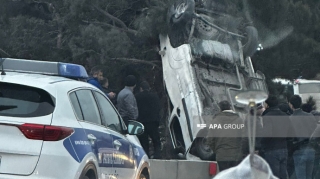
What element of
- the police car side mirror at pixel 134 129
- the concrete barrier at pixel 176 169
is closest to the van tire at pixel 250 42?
the concrete barrier at pixel 176 169

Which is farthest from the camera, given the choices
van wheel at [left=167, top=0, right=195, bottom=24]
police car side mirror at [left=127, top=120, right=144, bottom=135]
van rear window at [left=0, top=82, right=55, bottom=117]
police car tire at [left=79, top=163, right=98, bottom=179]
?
van wheel at [left=167, top=0, right=195, bottom=24]

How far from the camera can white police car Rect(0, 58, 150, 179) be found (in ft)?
19.3

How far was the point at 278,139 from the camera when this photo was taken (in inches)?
415

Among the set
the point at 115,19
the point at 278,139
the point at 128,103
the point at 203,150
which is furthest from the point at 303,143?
the point at 115,19

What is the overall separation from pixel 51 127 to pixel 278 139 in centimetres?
519

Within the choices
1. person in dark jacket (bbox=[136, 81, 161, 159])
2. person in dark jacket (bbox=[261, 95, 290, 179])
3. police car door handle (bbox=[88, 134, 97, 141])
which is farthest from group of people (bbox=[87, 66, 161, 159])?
police car door handle (bbox=[88, 134, 97, 141])

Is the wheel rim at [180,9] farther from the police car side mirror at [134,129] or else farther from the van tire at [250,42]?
the police car side mirror at [134,129]

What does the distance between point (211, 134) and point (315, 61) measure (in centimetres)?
612

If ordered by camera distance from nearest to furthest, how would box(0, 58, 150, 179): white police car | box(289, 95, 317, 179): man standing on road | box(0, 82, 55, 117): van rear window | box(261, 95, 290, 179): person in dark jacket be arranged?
box(0, 58, 150, 179): white police car, box(0, 82, 55, 117): van rear window, box(261, 95, 290, 179): person in dark jacket, box(289, 95, 317, 179): man standing on road

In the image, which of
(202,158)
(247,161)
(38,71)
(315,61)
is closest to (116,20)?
(315,61)

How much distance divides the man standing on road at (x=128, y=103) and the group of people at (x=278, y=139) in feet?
4.20

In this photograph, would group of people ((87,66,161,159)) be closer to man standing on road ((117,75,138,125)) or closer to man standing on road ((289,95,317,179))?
man standing on road ((117,75,138,125))

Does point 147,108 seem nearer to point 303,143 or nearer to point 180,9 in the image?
point 180,9

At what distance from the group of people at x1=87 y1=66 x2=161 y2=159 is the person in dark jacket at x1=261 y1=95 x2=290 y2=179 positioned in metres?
2.34
